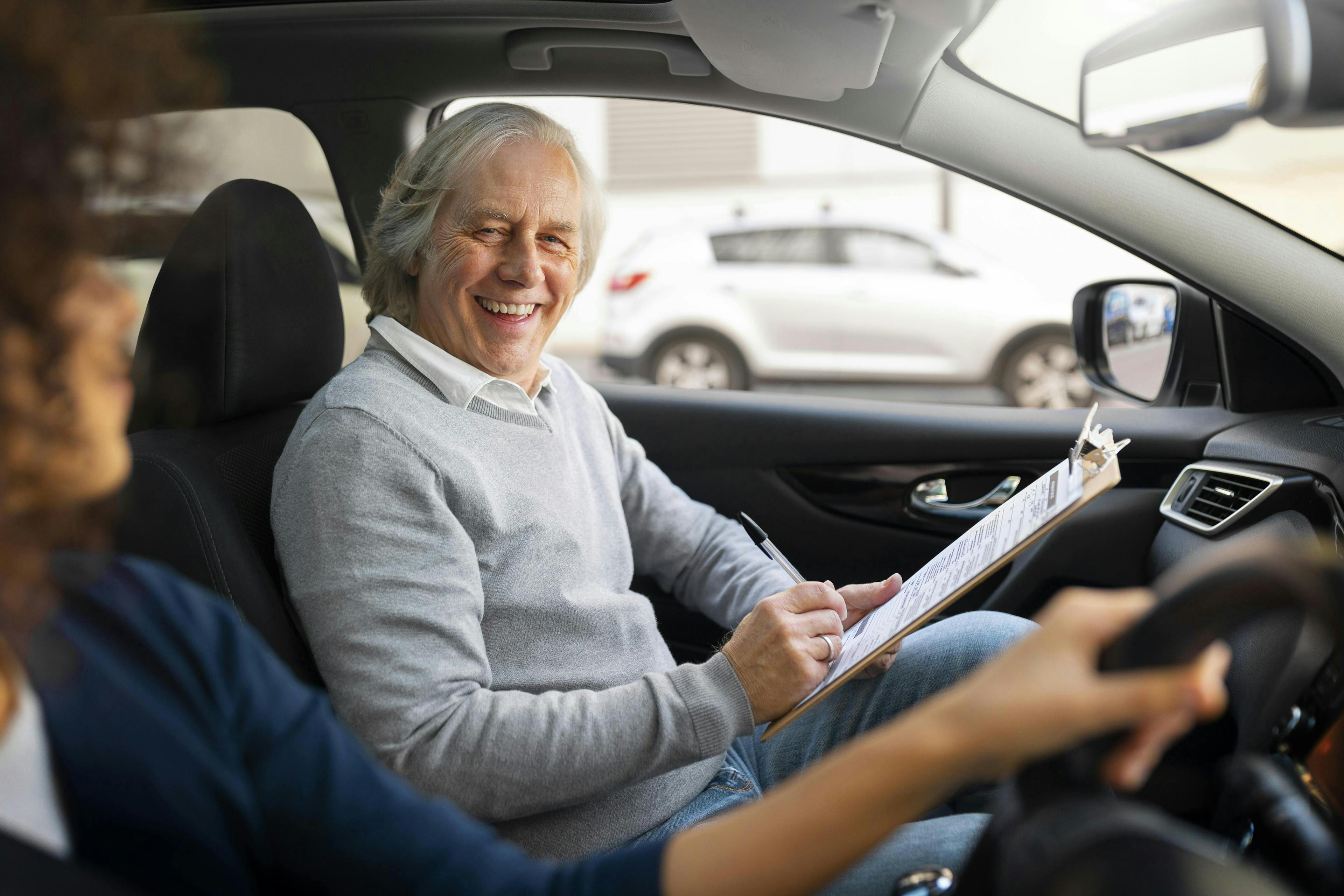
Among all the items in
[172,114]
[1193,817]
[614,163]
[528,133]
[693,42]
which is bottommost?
[1193,817]

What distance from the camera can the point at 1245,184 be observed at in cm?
201

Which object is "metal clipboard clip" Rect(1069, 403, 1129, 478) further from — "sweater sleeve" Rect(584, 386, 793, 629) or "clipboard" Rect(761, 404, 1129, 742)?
"sweater sleeve" Rect(584, 386, 793, 629)

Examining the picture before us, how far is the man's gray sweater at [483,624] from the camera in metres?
1.21

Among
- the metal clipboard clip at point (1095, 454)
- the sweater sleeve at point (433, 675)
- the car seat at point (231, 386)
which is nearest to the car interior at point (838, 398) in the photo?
the car seat at point (231, 386)

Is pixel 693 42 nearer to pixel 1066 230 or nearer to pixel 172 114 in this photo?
pixel 172 114

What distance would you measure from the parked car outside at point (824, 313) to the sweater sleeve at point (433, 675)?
6417 millimetres

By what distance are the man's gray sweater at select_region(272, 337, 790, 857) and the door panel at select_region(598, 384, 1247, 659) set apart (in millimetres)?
681

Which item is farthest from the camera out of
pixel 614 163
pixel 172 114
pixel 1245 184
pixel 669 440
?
pixel 614 163

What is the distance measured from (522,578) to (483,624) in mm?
77

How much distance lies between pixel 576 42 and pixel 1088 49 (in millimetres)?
888

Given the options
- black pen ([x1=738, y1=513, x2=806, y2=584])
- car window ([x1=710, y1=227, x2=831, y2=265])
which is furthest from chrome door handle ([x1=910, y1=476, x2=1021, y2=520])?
car window ([x1=710, y1=227, x2=831, y2=265])

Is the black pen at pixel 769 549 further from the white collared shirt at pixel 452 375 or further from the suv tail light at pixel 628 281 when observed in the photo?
the suv tail light at pixel 628 281

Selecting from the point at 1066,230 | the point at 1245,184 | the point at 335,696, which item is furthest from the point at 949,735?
the point at 1066,230

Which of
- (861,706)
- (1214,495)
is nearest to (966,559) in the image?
(861,706)
